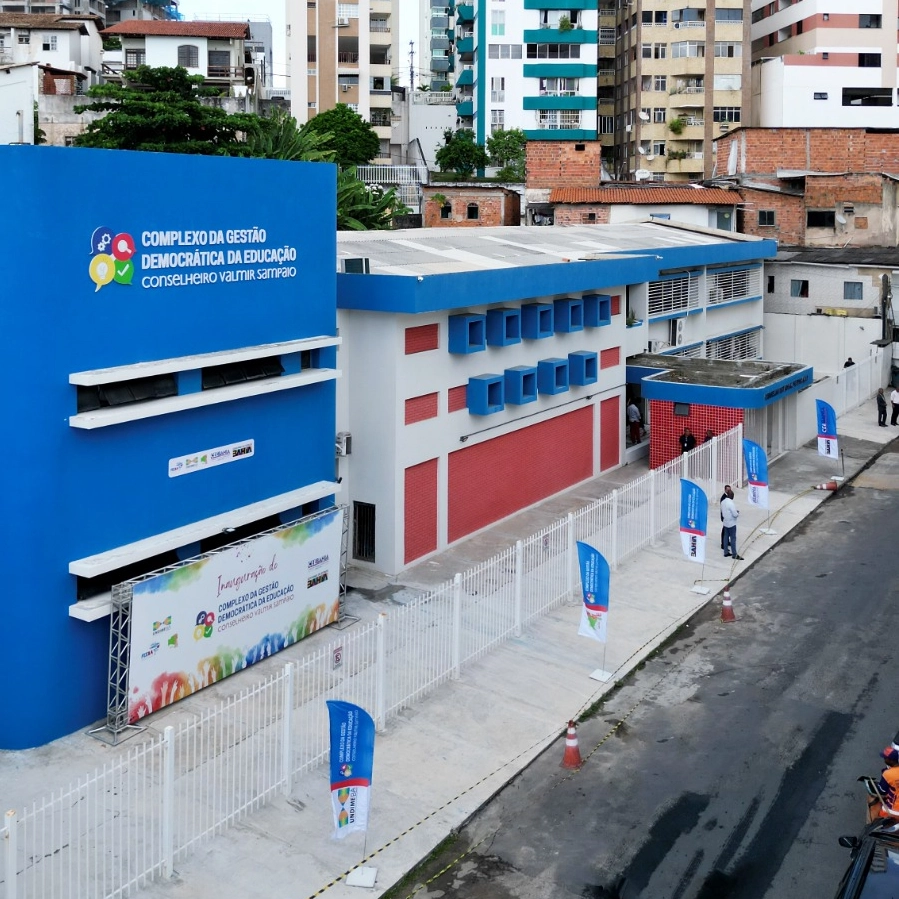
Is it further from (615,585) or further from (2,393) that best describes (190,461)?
(615,585)

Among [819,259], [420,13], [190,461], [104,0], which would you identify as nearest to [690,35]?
[819,259]

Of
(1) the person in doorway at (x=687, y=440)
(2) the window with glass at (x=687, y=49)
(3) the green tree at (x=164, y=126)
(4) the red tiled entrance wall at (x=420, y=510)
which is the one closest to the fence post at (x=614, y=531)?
(4) the red tiled entrance wall at (x=420, y=510)

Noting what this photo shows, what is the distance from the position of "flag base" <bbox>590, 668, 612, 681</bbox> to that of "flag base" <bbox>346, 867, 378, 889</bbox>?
618cm

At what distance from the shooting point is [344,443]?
22.7 meters

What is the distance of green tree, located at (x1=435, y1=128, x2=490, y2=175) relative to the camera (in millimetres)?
69062

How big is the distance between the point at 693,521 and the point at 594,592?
481 cm

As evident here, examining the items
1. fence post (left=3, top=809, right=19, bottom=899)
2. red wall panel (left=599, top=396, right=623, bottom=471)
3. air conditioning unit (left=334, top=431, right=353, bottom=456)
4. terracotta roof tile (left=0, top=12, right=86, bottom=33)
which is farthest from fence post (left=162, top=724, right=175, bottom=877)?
terracotta roof tile (left=0, top=12, right=86, bottom=33)

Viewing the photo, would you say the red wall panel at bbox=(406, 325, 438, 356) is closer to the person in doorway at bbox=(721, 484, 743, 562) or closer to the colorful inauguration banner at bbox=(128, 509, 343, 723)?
the colorful inauguration banner at bbox=(128, 509, 343, 723)

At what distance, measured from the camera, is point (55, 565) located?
15445 millimetres

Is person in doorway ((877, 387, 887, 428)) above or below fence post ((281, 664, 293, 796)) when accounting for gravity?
above

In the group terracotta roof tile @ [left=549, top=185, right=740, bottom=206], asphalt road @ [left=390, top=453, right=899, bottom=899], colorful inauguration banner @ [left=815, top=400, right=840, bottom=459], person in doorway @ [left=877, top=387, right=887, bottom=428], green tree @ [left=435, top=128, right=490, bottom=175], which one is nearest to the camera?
asphalt road @ [left=390, top=453, right=899, bottom=899]

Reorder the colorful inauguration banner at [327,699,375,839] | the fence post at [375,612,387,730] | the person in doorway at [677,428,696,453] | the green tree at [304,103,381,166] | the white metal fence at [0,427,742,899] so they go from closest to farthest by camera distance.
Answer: the white metal fence at [0,427,742,899] → the colorful inauguration banner at [327,699,375,839] → the fence post at [375,612,387,730] → the person in doorway at [677,428,696,453] → the green tree at [304,103,381,166]

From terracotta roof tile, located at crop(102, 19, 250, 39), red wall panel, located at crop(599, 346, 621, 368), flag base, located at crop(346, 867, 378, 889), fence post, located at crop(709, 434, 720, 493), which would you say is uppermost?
terracotta roof tile, located at crop(102, 19, 250, 39)

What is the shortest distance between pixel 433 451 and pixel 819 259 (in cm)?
2722
